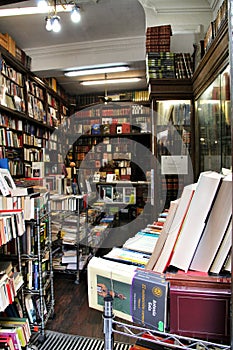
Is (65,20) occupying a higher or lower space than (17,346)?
higher

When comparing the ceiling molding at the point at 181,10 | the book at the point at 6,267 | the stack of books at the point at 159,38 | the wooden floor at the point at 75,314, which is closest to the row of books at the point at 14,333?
the book at the point at 6,267

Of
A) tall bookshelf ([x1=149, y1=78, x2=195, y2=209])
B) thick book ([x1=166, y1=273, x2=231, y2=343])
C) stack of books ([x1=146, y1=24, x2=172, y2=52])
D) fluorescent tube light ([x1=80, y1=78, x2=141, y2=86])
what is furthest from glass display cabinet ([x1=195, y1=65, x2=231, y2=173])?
fluorescent tube light ([x1=80, y1=78, x2=141, y2=86])

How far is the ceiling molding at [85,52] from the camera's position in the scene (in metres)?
4.67

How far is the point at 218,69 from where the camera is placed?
219cm

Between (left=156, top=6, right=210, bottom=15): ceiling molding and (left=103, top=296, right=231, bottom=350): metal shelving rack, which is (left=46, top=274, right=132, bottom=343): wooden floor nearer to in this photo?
(left=103, top=296, right=231, bottom=350): metal shelving rack

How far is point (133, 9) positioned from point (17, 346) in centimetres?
401

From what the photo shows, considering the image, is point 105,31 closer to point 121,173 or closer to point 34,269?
point 121,173

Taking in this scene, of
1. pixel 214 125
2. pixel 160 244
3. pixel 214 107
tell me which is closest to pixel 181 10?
pixel 214 107

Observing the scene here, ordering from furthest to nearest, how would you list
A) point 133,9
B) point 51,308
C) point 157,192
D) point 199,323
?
point 133,9 < point 157,192 < point 51,308 < point 199,323

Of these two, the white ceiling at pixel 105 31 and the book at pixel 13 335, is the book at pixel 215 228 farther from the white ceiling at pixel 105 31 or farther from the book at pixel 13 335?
the white ceiling at pixel 105 31

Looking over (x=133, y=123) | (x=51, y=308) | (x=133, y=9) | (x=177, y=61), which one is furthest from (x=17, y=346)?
(x=133, y=123)

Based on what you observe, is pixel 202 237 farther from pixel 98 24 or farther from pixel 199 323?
pixel 98 24

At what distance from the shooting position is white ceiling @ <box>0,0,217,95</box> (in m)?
3.36

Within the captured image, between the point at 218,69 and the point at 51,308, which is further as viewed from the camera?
the point at 51,308
